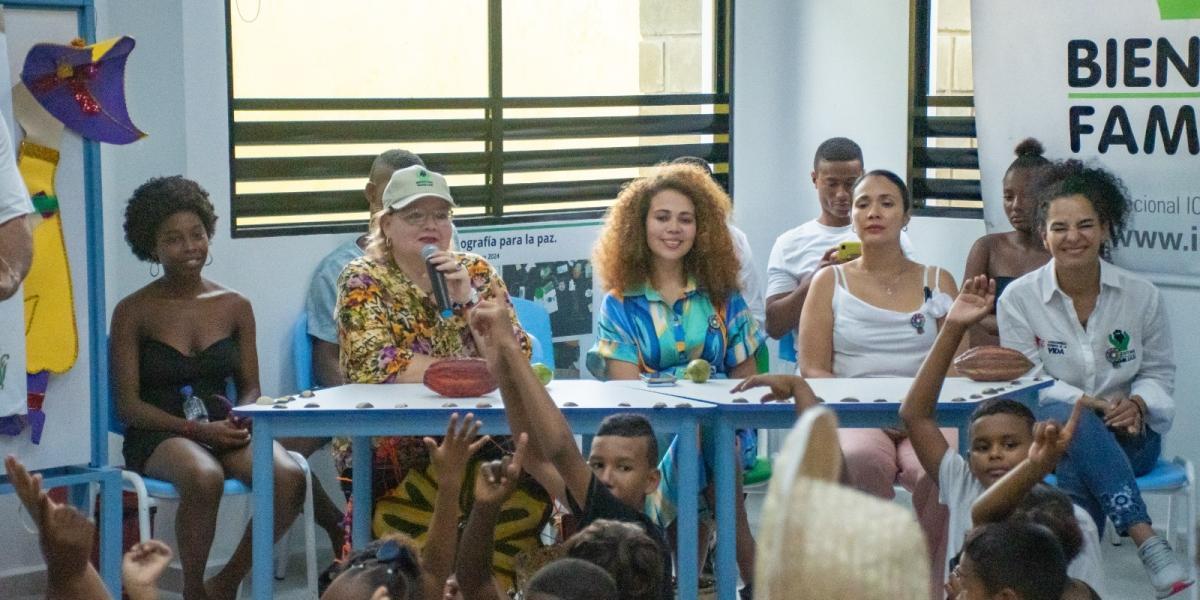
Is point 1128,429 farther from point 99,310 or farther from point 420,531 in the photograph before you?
point 99,310

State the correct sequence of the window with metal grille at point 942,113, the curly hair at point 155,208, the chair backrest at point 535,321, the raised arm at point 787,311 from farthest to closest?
the window with metal grille at point 942,113 < the raised arm at point 787,311 < the chair backrest at point 535,321 < the curly hair at point 155,208

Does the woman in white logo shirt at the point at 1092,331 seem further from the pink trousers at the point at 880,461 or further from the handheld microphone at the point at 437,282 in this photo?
the handheld microphone at the point at 437,282

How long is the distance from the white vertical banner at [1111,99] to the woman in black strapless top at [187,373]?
8.79 ft

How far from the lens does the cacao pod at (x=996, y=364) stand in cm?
401

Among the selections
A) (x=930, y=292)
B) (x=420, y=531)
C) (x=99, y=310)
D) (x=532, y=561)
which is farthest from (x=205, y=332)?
(x=930, y=292)

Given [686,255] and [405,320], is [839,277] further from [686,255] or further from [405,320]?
[405,320]

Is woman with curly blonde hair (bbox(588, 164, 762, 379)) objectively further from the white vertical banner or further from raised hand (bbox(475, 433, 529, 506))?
raised hand (bbox(475, 433, 529, 506))

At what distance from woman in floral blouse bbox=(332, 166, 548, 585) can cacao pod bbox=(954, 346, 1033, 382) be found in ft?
4.05

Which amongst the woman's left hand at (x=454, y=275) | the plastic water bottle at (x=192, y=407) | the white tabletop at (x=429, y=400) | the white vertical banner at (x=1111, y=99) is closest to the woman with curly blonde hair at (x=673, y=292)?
the white tabletop at (x=429, y=400)

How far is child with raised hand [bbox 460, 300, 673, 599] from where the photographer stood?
3.14 metres

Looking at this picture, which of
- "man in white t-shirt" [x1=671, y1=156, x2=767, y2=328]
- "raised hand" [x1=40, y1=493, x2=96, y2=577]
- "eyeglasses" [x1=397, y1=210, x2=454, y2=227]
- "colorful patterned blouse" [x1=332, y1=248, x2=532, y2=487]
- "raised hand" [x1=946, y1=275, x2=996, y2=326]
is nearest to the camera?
"raised hand" [x1=40, y1=493, x2=96, y2=577]

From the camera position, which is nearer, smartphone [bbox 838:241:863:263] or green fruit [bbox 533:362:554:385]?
green fruit [bbox 533:362:554:385]

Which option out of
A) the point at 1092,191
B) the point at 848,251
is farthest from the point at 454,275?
the point at 1092,191

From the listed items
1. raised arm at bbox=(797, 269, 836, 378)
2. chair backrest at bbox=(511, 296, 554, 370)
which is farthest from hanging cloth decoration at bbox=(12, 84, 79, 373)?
raised arm at bbox=(797, 269, 836, 378)
